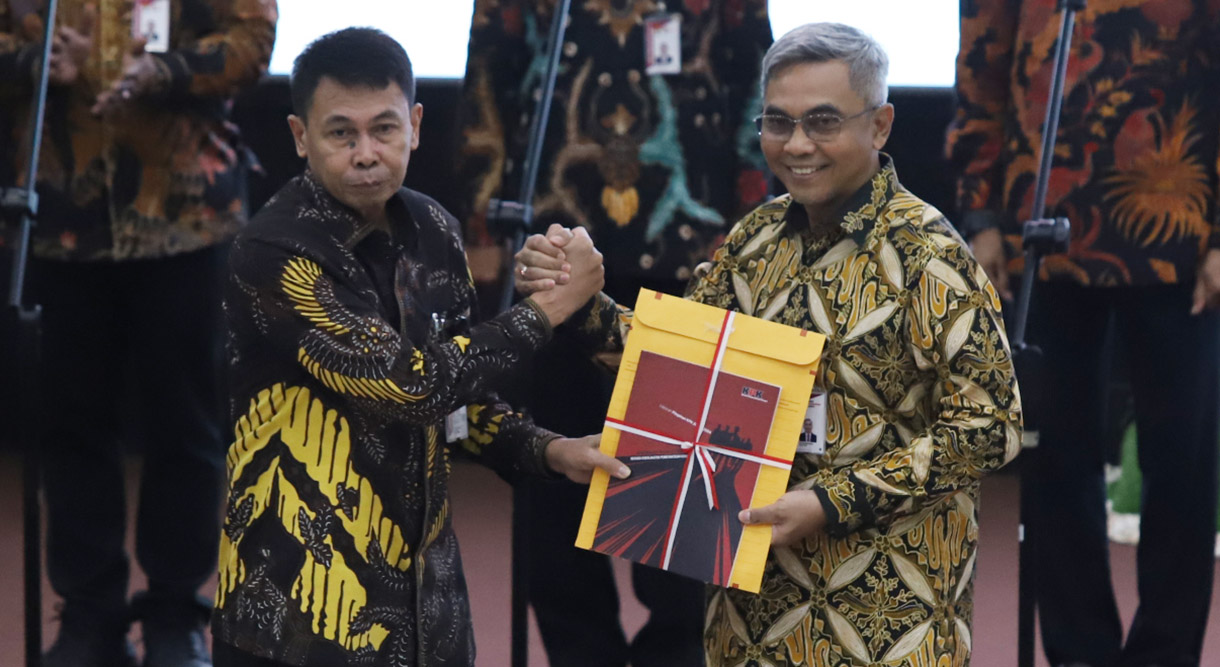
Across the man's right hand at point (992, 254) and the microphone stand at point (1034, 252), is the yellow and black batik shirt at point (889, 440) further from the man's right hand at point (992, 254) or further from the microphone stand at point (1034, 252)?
the man's right hand at point (992, 254)

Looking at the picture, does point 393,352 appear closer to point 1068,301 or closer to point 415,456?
point 415,456

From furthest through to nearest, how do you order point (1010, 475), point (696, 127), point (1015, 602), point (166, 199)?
1. point (1010, 475)
2. point (1015, 602)
3. point (166, 199)
4. point (696, 127)

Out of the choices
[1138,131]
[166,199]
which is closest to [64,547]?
[166,199]

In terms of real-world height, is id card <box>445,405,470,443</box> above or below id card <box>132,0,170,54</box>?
below

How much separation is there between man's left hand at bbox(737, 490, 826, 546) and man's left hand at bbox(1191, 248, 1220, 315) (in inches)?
48.6

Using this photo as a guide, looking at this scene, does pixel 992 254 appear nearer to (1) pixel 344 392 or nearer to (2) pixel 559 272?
(2) pixel 559 272

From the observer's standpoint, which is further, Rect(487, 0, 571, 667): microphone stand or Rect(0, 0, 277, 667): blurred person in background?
Rect(0, 0, 277, 667): blurred person in background

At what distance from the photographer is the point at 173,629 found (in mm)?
2902

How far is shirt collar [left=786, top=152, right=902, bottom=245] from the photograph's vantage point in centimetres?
178

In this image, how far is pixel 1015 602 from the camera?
3.74 metres

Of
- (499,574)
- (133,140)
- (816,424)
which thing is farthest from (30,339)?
(499,574)

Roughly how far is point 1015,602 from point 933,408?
216 centimetres


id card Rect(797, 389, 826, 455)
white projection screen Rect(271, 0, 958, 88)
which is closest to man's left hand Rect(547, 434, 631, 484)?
id card Rect(797, 389, 826, 455)

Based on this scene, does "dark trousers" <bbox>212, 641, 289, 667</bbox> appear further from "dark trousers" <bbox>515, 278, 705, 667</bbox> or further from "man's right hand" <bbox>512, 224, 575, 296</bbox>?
"dark trousers" <bbox>515, 278, 705, 667</bbox>
